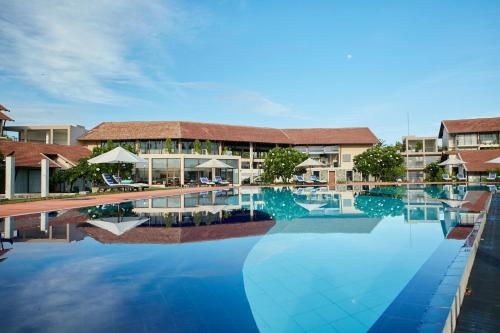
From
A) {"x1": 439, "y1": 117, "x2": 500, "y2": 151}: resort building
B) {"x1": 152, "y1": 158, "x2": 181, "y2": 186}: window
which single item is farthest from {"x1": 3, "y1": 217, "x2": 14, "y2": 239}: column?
{"x1": 439, "y1": 117, "x2": 500, "y2": 151}: resort building

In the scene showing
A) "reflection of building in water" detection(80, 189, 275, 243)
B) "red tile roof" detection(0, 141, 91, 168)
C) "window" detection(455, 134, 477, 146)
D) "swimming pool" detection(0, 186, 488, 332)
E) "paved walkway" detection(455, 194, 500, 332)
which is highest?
"window" detection(455, 134, 477, 146)

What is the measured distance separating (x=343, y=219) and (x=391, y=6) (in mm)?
11962

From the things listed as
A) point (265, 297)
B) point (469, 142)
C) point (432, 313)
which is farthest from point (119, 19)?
point (469, 142)

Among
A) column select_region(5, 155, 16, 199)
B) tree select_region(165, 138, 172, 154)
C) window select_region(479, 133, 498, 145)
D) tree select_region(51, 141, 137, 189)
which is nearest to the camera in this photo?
column select_region(5, 155, 16, 199)

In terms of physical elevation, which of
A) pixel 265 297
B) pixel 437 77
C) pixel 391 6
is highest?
pixel 391 6

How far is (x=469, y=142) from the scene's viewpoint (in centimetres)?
4603

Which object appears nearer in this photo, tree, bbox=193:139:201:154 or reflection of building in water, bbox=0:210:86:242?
reflection of building in water, bbox=0:210:86:242

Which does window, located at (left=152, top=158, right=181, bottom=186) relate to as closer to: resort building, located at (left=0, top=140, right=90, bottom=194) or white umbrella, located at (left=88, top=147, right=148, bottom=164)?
resort building, located at (left=0, top=140, right=90, bottom=194)

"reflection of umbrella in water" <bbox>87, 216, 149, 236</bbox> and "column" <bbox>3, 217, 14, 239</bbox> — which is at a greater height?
"column" <bbox>3, 217, 14, 239</bbox>

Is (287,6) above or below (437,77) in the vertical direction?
above

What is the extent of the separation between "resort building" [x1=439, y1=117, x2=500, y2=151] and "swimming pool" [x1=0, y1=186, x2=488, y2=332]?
139 feet

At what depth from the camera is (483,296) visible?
356 cm

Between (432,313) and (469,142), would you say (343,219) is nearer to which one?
(432,313)

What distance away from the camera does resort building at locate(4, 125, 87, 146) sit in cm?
3812
